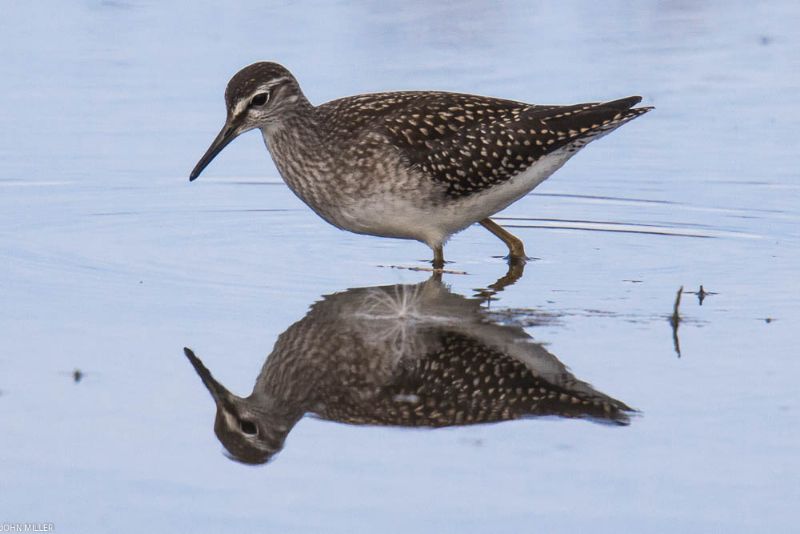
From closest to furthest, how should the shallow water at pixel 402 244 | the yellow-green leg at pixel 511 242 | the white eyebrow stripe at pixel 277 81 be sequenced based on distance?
the shallow water at pixel 402 244, the white eyebrow stripe at pixel 277 81, the yellow-green leg at pixel 511 242

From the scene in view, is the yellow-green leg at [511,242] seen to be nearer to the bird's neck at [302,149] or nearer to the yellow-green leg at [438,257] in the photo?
the yellow-green leg at [438,257]

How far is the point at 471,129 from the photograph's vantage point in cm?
1077

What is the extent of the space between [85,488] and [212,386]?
137cm

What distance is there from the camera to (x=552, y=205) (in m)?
12.2

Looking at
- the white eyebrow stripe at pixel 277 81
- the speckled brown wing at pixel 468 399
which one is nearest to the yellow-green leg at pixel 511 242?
the white eyebrow stripe at pixel 277 81

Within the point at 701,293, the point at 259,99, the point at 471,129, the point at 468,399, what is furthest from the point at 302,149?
the point at 468,399

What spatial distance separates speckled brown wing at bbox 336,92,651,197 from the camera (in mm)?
10523

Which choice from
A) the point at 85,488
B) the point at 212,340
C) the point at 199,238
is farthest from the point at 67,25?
the point at 85,488

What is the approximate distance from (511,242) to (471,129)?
85 centimetres

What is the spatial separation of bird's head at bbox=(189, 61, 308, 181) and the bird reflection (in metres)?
2.01

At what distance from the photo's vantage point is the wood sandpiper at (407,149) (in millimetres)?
10375

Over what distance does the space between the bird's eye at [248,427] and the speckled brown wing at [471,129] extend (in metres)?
3.51

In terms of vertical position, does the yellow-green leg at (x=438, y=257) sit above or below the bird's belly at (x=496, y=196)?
below

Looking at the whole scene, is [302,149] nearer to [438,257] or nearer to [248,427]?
[438,257]
